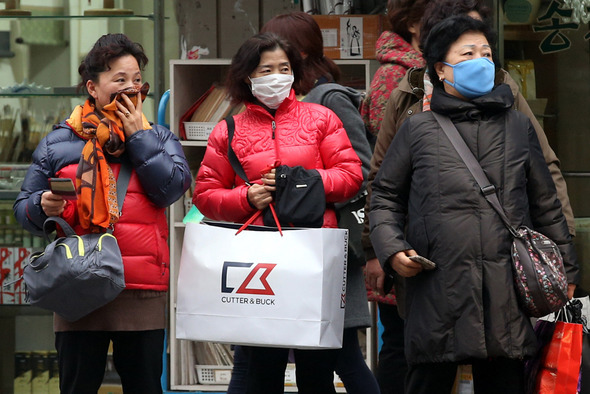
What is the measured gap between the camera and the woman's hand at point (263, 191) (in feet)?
12.7

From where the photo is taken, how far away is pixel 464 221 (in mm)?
3514

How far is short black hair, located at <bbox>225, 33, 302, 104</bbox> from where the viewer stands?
4.05 meters

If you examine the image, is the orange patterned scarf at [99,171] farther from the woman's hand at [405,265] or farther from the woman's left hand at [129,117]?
the woman's hand at [405,265]

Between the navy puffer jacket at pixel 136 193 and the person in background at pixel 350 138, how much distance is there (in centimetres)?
67

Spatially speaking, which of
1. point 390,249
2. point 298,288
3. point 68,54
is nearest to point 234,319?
point 298,288

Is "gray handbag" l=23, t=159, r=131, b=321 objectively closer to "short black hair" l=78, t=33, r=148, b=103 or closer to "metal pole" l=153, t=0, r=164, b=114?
"short black hair" l=78, t=33, r=148, b=103

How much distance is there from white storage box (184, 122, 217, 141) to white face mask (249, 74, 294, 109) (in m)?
1.53

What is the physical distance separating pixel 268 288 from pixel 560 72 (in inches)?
104

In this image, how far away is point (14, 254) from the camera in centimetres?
593

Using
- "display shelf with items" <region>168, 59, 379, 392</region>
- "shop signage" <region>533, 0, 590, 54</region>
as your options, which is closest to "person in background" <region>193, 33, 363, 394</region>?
"display shelf with items" <region>168, 59, 379, 392</region>

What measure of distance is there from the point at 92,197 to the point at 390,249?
1134 mm

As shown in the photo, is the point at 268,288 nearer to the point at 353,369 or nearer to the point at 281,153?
the point at 281,153

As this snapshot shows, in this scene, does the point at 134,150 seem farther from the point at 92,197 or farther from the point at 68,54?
the point at 68,54


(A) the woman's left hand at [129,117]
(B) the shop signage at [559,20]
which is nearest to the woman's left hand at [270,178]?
(A) the woman's left hand at [129,117]
